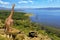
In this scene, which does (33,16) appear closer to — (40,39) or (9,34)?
(40,39)

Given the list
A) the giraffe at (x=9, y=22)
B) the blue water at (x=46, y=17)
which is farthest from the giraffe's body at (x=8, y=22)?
the blue water at (x=46, y=17)

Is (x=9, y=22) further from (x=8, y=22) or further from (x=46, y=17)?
(x=46, y=17)

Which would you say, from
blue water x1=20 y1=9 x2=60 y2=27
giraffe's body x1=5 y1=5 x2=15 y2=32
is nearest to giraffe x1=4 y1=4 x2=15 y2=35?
giraffe's body x1=5 y1=5 x2=15 y2=32

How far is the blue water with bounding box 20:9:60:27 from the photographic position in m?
9.56

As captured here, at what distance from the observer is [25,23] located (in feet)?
29.5

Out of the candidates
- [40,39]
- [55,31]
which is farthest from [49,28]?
[40,39]

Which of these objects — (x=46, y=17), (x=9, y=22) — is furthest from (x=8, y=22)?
(x=46, y=17)

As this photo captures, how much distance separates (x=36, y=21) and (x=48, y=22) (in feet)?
2.17

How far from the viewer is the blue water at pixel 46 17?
956 centimetres

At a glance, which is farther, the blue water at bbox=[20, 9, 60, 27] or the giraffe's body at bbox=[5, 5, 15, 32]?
the blue water at bbox=[20, 9, 60, 27]

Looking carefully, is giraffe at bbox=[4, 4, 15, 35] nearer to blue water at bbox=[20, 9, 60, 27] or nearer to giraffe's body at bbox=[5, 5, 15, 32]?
giraffe's body at bbox=[5, 5, 15, 32]

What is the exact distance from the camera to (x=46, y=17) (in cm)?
1009

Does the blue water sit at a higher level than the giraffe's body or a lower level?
lower

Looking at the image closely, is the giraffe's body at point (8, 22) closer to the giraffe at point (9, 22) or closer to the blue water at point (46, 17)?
the giraffe at point (9, 22)
